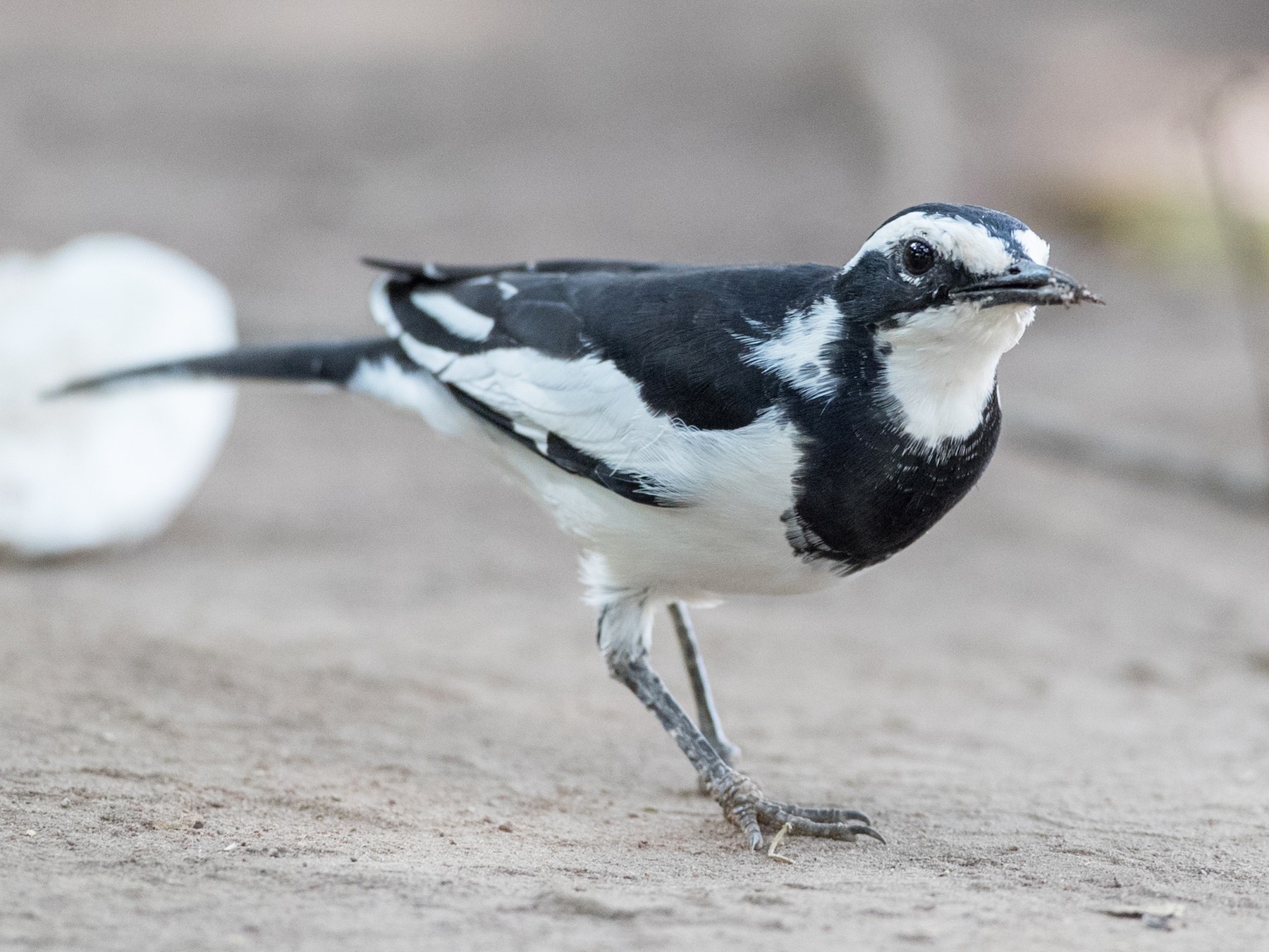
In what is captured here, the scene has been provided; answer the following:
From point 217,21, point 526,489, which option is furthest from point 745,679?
point 217,21

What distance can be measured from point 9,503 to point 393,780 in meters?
2.87

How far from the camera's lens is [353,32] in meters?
17.6

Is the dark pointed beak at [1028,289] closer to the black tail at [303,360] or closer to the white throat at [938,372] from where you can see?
the white throat at [938,372]

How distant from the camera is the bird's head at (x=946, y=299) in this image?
301 centimetres

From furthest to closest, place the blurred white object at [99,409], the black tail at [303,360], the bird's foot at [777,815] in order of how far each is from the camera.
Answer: the blurred white object at [99,409]
the black tail at [303,360]
the bird's foot at [777,815]

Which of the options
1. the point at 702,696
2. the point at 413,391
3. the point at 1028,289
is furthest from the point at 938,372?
the point at 413,391

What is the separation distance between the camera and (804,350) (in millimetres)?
3324

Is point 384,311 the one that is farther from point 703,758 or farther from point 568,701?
point 703,758

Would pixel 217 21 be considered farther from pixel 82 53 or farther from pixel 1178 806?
pixel 1178 806

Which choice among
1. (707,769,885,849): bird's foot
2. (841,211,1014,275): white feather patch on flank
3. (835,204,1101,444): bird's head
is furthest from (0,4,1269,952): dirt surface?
(841,211,1014,275): white feather patch on flank

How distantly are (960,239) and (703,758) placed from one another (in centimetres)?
147

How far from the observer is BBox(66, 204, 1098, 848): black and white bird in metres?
3.15

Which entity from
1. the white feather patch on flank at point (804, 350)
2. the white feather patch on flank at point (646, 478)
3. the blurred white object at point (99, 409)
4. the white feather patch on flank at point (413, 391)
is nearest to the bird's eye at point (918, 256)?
the white feather patch on flank at point (804, 350)

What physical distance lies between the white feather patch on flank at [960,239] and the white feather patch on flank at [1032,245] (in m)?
0.06
